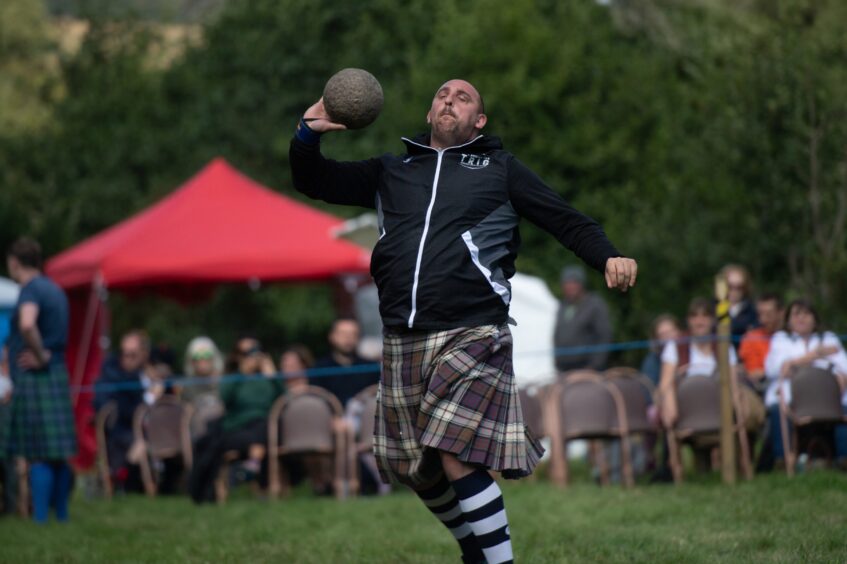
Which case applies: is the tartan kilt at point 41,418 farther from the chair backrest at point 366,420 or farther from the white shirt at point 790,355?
the white shirt at point 790,355

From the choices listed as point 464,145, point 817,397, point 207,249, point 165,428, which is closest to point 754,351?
point 817,397

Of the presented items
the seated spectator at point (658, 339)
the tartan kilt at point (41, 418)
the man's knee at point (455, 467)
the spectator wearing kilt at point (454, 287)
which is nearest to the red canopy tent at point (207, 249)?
the seated spectator at point (658, 339)

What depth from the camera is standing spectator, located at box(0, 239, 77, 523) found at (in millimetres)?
8709

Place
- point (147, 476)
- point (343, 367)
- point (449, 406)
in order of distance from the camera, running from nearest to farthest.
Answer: point (449, 406), point (343, 367), point (147, 476)

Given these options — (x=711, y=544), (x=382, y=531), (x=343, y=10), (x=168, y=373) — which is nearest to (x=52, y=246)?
(x=343, y=10)

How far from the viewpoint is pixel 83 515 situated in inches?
→ 377

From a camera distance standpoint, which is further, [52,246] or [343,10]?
[343,10]

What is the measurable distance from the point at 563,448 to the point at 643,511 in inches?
100

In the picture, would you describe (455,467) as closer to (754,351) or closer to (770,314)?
(770,314)

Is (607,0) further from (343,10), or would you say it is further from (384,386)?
(384,386)

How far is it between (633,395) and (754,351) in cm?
91

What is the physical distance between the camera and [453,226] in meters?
4.82

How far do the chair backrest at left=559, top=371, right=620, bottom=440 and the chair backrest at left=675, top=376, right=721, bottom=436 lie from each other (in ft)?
1.97

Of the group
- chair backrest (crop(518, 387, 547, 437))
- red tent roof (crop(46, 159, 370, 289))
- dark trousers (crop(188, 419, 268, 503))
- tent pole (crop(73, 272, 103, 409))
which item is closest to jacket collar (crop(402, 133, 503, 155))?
chair backrest (crop(518, 387, 547, 437))
